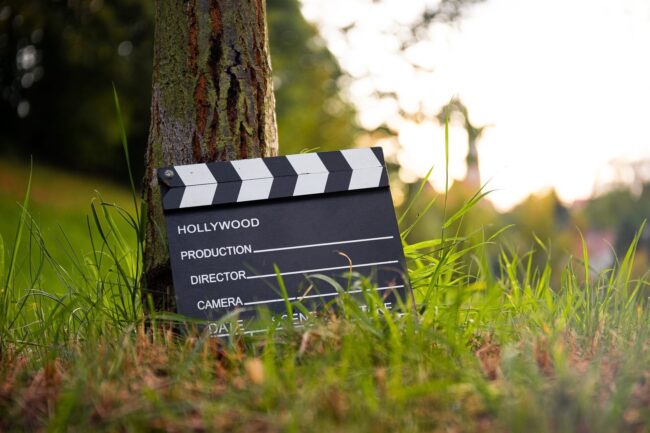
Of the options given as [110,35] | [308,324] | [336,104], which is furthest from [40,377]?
[336,104]

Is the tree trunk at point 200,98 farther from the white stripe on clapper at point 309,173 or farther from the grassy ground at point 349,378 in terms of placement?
the grassy ground at point 349,378

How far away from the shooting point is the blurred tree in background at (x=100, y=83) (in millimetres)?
21672

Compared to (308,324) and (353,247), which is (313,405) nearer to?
(308,324)

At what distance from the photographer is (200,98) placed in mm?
3082

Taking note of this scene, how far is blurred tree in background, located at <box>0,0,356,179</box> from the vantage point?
2167cm

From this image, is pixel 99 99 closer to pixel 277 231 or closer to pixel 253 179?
pixel 253 179

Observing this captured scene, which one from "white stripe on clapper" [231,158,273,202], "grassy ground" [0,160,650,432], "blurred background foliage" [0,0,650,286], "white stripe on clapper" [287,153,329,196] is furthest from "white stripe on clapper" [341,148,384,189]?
"blurred background foliage" [0,0,650,286]

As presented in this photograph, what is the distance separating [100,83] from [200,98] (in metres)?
23.1

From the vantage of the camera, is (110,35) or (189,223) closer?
(189,223)

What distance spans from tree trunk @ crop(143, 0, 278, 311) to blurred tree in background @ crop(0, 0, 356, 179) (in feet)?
61.9

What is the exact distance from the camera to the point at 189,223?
2881mm

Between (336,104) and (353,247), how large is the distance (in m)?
26.0

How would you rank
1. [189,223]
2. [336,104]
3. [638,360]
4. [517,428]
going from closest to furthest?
[517,428], [638,360], [189,223], [336,104]

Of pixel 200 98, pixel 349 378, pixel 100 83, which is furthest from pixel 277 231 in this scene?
pixel 100 83
